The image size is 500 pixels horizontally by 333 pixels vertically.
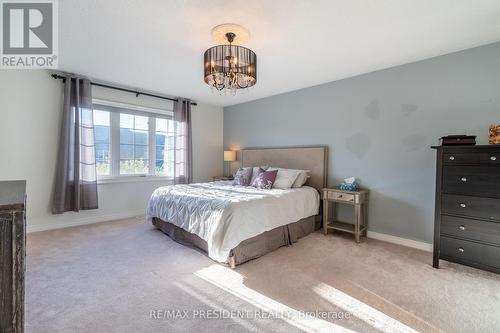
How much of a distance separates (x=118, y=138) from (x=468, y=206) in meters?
4.89

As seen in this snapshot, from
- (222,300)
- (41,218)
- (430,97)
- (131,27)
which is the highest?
(131,27)

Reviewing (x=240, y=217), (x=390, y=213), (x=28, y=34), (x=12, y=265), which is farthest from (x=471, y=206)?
(x=28, y=34)

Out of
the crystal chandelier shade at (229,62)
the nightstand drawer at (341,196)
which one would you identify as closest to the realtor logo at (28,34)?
the crystal chandelier shade at (229,62)

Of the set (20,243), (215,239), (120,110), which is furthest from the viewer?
(120,110)

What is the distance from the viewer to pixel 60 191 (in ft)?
11.4

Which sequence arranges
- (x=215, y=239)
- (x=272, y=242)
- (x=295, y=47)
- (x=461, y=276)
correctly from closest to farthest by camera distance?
(x=461, y=276)
(x=215, y=239)
(x=295, y=47)
(x=272, y=242)

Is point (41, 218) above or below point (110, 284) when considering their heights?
above

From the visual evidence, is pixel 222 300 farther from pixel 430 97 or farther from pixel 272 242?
pixel 430 97

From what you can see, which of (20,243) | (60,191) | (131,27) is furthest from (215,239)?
(60,191)

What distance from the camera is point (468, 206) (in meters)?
2.27

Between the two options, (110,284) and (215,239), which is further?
(215,239)

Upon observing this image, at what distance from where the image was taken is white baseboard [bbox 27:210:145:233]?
11.2ft

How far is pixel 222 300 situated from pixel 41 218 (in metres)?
3.24

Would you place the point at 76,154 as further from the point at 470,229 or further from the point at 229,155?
the point at 470,229
